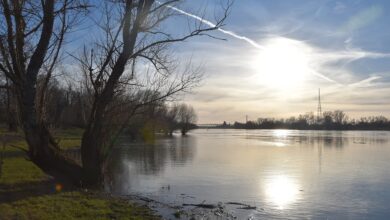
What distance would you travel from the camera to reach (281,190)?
A: 64.5 feet

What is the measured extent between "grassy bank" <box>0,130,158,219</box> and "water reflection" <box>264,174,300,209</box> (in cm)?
553

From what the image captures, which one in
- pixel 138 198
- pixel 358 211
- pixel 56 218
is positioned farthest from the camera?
pixel 138 198

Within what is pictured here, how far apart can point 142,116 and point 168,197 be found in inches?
176

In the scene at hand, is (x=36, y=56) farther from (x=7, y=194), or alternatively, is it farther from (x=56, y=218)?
(x=56, y=218)

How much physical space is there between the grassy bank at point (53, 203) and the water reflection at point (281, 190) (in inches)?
218

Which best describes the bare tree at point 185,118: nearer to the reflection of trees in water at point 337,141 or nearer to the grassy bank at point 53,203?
the reflection of trees in water at point 337,141

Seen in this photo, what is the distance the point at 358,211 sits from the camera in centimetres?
1534

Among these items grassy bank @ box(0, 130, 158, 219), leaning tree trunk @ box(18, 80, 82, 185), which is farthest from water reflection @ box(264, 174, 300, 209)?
leaning tree trunk @ box(18, 80, 82, 185)

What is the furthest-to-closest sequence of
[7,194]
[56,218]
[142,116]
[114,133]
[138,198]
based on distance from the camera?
[142,116]
[114,133]
[138,198]
[7,194]
[56,218]

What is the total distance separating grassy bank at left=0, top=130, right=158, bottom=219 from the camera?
1084 cm

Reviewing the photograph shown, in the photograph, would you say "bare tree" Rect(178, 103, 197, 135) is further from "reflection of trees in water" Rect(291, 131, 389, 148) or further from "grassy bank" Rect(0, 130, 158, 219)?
"grassy bank" Rect(0, 130, 158, 219)

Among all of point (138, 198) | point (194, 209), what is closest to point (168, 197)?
point (138, 198)

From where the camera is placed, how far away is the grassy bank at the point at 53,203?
10.8m

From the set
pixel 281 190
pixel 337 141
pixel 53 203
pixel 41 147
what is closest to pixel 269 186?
pixel 281 190
